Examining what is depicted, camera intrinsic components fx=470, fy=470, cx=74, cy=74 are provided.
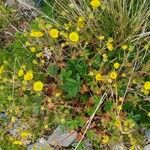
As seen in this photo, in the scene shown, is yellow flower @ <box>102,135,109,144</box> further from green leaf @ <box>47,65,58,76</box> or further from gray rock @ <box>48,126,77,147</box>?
green leaf @ <box>47,65,58,76</box>

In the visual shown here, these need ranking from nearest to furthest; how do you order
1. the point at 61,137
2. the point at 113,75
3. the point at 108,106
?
the point at 113,75
the point at 108,106
the point at 61,137

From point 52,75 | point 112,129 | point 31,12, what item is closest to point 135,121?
point 112,129

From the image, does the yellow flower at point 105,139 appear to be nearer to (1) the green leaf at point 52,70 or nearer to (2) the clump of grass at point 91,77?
(2) the clump of grass at point 91,77

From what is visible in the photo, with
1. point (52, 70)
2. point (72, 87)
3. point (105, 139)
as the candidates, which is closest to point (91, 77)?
point (72, 87)

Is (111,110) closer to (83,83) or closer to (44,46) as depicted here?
(83,83)

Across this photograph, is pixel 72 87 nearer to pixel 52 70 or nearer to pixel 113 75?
pixel 52 70

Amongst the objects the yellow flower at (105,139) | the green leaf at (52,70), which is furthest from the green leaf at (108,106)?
the green leaf at (52,70)

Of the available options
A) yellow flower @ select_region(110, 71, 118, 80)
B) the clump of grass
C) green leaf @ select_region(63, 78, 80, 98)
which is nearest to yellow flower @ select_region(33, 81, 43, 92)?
the clump of grass

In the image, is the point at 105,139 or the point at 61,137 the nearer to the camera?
the point at 105,139
